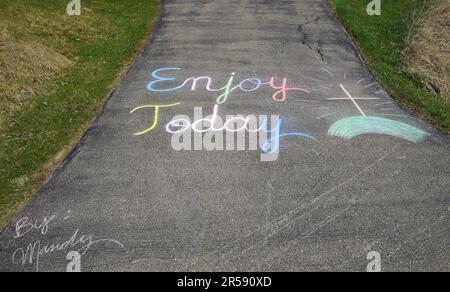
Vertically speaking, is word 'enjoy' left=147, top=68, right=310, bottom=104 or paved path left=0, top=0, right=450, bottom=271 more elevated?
word 'enjoy' left=147, top=68, right=310, bottom=104

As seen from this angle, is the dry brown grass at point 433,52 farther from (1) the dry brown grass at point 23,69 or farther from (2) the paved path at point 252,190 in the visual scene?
(1) the dry brown grass at point 23,69

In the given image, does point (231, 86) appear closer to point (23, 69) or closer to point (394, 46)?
point (23, 69)

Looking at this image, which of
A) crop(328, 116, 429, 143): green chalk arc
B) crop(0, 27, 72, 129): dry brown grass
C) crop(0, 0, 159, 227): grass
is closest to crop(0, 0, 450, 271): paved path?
crop(328, 116, 429, 143): green chalk arc

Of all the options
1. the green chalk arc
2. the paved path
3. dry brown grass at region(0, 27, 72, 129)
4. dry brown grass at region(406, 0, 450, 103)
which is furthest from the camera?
dry brown grass at region(406, 0, 450, 103)

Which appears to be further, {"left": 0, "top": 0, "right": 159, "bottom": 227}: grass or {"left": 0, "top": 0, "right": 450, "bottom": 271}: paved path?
{"left": 0, "top": 0, "right": 159, "bottom": 227}: grass

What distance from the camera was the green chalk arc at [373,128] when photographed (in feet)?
31.0

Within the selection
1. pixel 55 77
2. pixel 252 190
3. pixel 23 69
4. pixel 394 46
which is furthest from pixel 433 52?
pixel 23 69

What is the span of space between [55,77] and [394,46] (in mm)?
10317

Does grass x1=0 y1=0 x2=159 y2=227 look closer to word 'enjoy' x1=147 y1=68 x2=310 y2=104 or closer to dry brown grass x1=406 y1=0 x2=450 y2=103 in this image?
word 'enjoy' x1=147 y1=68 x2=310 y2=104

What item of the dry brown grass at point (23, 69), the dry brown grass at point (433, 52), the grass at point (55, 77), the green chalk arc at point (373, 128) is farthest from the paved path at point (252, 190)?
the dry brown grass at point (23, 69)

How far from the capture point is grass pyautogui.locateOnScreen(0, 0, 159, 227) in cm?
855

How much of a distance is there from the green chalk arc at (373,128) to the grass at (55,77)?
17.8 ft

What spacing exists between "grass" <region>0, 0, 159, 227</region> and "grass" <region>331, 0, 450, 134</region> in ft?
23.4

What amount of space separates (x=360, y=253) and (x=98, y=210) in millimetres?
4099
